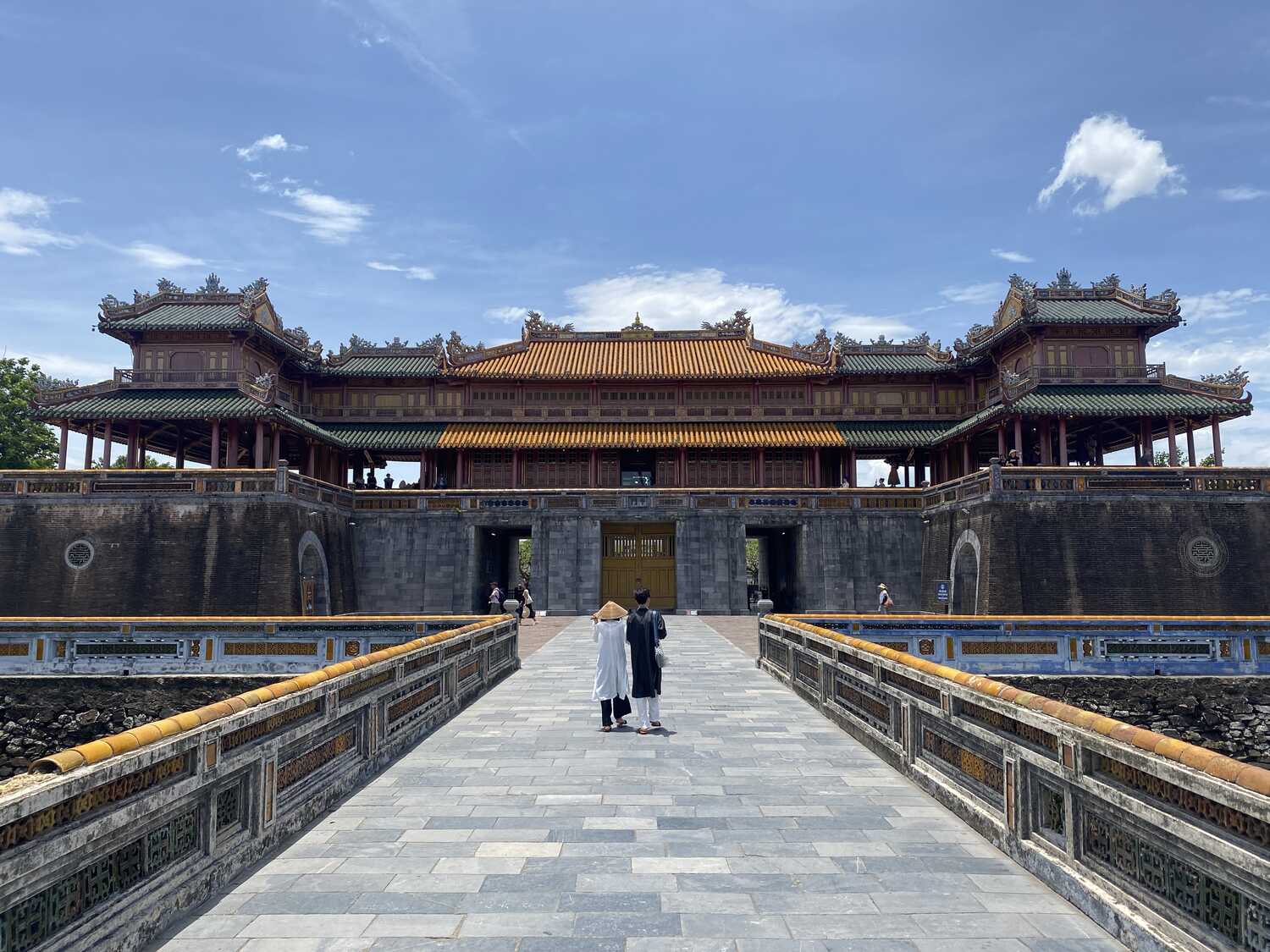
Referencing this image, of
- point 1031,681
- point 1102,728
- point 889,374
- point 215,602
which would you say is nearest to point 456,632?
point 1102,728

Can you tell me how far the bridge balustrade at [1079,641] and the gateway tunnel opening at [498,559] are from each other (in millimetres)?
16709

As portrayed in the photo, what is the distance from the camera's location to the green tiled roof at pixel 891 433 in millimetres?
33938

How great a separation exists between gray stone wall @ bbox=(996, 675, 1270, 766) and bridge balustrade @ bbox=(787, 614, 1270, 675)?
0.74ft

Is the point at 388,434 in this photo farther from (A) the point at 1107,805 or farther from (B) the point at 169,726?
(A) the point at 1107,805

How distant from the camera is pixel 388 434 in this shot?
3519 cm

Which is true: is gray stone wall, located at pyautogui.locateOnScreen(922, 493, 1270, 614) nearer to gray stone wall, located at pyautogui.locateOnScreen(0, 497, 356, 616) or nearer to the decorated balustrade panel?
the decorated balustrade panel

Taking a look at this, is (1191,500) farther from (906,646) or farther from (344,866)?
(344,866)

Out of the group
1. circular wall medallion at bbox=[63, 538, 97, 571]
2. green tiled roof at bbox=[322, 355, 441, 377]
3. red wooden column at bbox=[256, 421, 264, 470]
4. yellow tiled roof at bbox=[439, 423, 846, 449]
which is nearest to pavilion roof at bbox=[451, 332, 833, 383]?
green tiled roof at bbox=[322, 355, 441, 377]

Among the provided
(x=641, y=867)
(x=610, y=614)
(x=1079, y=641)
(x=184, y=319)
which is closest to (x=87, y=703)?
(x=610, y=614)

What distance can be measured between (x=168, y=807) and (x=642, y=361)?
3434 centimetres

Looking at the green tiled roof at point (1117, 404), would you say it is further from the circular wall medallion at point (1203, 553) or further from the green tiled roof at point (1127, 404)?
the circular wall medallion at point (1203, 553)

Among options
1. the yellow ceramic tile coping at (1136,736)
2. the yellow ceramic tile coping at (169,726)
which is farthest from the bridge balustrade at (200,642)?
the yellow ceramic tile coping at (1136,736)

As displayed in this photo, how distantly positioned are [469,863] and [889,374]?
33.7 m

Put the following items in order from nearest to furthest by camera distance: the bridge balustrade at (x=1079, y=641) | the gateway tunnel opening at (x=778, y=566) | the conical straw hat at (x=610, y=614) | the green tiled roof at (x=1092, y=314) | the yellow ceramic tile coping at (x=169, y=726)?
the yellow ceramic tile coping at (x=169, y=726), the conical straw hat at (x=610, y=614), the bridge balustrade at (x=1079, y=641), the green tiled roof at (x=1092, y=314), the gateway tunnel opening at (x=778, y=566)
